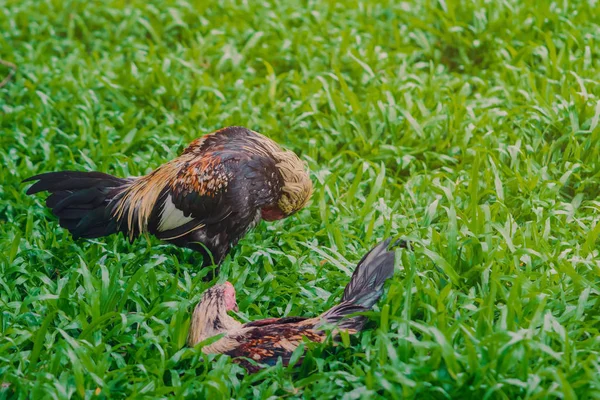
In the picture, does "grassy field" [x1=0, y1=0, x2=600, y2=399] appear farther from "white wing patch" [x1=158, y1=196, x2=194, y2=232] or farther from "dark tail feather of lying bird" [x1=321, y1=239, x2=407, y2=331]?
"white wing patch" [x1=158, y1=196, x2=194, y2=232]

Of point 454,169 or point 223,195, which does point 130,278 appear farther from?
point 454,169

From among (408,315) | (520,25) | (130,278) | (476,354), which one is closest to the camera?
(476,354)

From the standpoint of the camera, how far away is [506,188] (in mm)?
4594

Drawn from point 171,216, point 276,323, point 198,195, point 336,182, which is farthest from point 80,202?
point 336,182

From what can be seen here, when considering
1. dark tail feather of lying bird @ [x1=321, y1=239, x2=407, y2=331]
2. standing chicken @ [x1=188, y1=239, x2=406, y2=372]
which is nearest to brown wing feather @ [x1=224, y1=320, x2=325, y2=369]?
standing chicken @ [x1=188, y1=239, x2=406, y2=372]

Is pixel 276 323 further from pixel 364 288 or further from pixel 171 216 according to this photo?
pixel 171 216

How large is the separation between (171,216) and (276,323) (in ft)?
2.89

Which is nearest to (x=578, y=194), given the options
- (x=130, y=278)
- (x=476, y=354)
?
(x=476, y=354)

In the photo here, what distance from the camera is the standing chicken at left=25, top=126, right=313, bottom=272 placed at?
3.98 meters

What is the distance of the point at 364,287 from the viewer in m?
3.59

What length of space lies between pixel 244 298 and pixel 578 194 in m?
2.01

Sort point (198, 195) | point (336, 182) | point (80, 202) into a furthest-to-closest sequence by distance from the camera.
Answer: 1. point (336, 182)
2. point (80, 202)
3. point (198, 195)

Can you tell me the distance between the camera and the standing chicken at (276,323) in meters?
3.40

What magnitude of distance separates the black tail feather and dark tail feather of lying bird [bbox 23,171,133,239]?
131 centimetres
